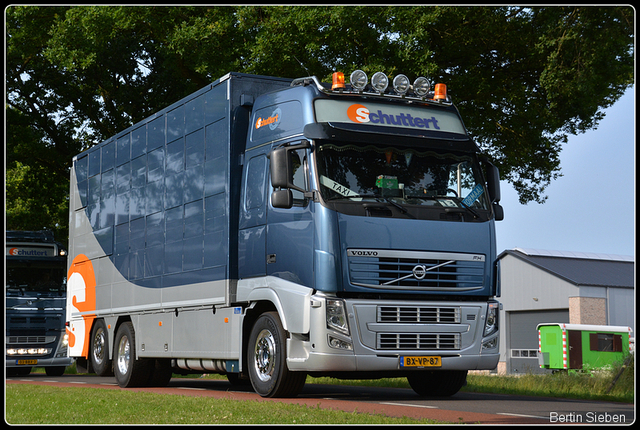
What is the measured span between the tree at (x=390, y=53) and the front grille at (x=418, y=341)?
5.48 meters

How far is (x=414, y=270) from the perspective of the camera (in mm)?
10984

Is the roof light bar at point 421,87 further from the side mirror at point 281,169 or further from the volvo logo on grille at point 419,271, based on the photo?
the volvo logo on grille at point 419,271

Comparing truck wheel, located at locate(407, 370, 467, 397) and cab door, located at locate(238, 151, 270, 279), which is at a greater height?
cab door, located at locate(238, 151, 270, 279)

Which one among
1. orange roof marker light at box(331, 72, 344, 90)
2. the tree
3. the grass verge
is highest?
the tree

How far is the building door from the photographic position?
1195 inches

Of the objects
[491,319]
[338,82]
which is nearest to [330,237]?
[338,82]

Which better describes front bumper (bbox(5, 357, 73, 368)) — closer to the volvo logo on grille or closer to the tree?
the tree

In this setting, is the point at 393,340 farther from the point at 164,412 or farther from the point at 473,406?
the point at 164,412

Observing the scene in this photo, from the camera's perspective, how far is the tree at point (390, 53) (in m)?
16.5

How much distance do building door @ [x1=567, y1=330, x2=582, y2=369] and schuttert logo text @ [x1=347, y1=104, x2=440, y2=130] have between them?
A: 2078 cm

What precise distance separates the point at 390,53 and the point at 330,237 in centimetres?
866

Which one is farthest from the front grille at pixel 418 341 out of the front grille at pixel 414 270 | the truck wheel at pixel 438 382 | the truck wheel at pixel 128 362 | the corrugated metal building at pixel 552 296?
the corrugated metal building at pixel 552 296

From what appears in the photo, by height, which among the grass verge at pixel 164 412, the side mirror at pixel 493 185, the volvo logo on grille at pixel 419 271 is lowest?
the grass verge at pixel 164 412

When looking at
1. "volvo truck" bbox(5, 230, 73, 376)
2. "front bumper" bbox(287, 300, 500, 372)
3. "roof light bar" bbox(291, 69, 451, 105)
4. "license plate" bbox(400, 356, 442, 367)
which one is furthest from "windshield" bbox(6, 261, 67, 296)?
"license plate" bbox(400, 356, 442, 367)
